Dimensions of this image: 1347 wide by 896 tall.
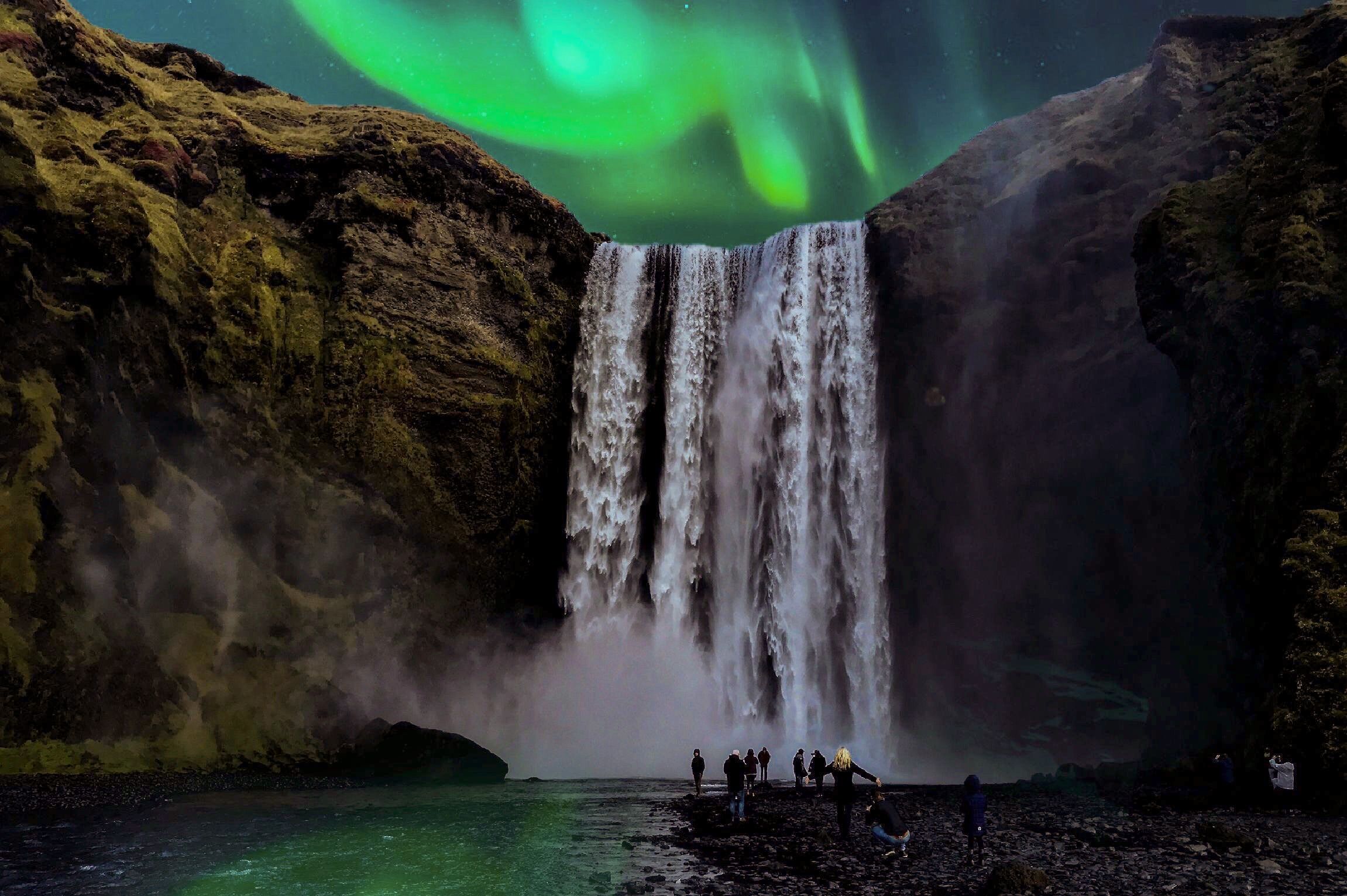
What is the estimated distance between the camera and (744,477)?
38.1m

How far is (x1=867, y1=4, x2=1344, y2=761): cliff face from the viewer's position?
28.9 meters

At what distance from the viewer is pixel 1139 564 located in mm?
29094

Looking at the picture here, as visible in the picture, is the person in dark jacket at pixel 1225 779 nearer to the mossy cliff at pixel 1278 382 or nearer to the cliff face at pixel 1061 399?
Result: the mossy cliff at pixel 1278 382

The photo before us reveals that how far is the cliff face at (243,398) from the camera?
81.1ft

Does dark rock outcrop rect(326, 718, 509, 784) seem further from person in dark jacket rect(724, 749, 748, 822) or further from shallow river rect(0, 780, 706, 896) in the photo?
person in dark jacket rect(724, 749, 748, 822)

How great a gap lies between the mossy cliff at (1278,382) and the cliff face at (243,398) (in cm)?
2526

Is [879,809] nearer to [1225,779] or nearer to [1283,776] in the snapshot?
[1283,776]

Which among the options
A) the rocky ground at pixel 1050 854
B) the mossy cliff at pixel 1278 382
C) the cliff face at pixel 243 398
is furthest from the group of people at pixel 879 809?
the cliff face at pixel 243 398

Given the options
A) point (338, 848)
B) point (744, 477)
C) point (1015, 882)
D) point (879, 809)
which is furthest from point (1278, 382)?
point (338, 848)

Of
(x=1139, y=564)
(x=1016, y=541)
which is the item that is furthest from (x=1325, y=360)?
(x=1016, y=541)

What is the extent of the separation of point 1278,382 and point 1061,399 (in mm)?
12246

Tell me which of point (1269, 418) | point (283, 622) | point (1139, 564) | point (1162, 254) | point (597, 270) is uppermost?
point (597, 270)

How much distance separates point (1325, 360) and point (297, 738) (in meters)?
30.8

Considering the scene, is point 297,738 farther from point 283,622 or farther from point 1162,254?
point 1162,254
